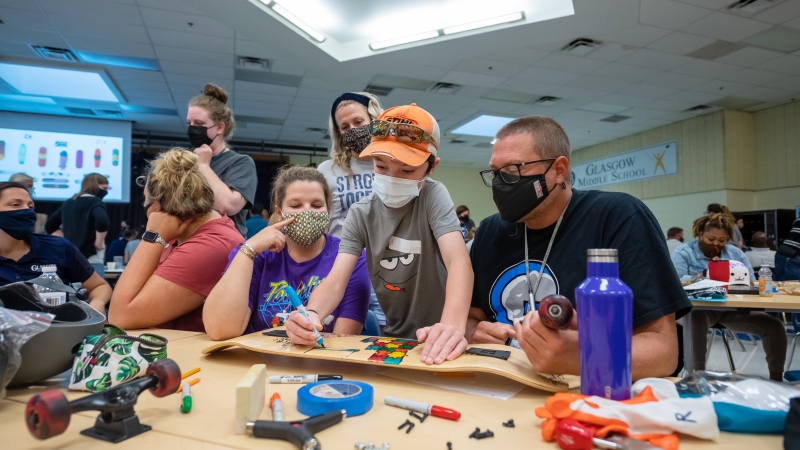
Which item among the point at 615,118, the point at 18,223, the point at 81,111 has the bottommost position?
the point at 18,223

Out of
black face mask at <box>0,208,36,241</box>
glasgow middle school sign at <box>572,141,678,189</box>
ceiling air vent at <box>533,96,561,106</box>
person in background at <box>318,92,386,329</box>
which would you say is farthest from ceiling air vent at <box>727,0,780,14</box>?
black face mask at <box>0,208,36,241</box>

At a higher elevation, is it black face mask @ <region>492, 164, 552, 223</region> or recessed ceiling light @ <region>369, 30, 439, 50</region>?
recessed ceiling light @ <region>369, 30, 439, 50</region>

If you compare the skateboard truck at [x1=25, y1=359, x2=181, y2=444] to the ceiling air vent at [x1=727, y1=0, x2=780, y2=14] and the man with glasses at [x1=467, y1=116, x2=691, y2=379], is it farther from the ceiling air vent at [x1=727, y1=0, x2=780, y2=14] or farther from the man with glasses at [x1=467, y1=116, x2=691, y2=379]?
the ceiling air vent at [x1=727, y1=0, x2=780, y2=14]

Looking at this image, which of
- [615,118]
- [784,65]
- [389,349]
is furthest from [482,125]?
[389,349]

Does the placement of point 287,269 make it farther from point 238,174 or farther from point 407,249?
point 238,174

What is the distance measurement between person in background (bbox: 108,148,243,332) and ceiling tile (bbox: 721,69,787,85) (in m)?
7.43

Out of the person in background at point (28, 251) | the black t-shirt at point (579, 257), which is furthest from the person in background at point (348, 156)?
the person in background at point (28, 251)

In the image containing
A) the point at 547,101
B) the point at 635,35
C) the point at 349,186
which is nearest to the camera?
the point at 349,186

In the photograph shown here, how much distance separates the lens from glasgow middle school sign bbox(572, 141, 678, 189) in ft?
30.2

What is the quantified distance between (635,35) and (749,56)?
1893 millimetres

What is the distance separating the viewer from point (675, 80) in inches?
263

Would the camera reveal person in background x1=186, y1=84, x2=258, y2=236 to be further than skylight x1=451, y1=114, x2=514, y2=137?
No

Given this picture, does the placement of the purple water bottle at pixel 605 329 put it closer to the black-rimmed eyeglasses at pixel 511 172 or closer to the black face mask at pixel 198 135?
the black-rimmed eyeglasses at pixel 511 172

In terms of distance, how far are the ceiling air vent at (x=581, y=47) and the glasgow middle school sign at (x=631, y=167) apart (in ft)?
10.4
